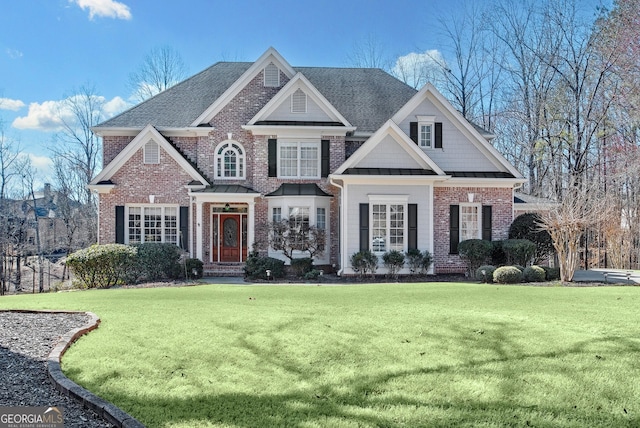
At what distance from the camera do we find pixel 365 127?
2275 cm

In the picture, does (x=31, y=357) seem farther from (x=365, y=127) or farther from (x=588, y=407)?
(x=365, y=127)

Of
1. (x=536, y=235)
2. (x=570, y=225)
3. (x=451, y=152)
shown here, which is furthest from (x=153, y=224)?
(x=570, y=225)

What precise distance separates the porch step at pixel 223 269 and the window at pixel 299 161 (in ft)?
14.0

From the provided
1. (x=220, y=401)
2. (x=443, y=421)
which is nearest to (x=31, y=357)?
(x=220, y=401)

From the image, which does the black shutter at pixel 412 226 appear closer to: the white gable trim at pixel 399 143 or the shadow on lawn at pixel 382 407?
the white gable trim at pixel 399 143

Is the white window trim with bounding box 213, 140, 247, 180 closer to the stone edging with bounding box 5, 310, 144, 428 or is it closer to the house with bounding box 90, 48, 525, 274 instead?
the house with bounding box 90, 48, 525, 274

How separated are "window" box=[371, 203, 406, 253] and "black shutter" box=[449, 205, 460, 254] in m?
2.51

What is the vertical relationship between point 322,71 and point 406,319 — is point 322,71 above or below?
above

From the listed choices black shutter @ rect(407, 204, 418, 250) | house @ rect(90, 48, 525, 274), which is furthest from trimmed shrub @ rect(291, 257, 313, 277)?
black shutter @ rect(407, 204, 418, 250)

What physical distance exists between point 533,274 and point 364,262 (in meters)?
5.72

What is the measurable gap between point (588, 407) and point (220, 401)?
3.25 m

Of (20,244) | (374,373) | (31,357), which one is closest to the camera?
(374,373)

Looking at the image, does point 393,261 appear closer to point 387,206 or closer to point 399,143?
point 387,206

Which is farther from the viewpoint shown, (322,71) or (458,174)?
(322,71)
